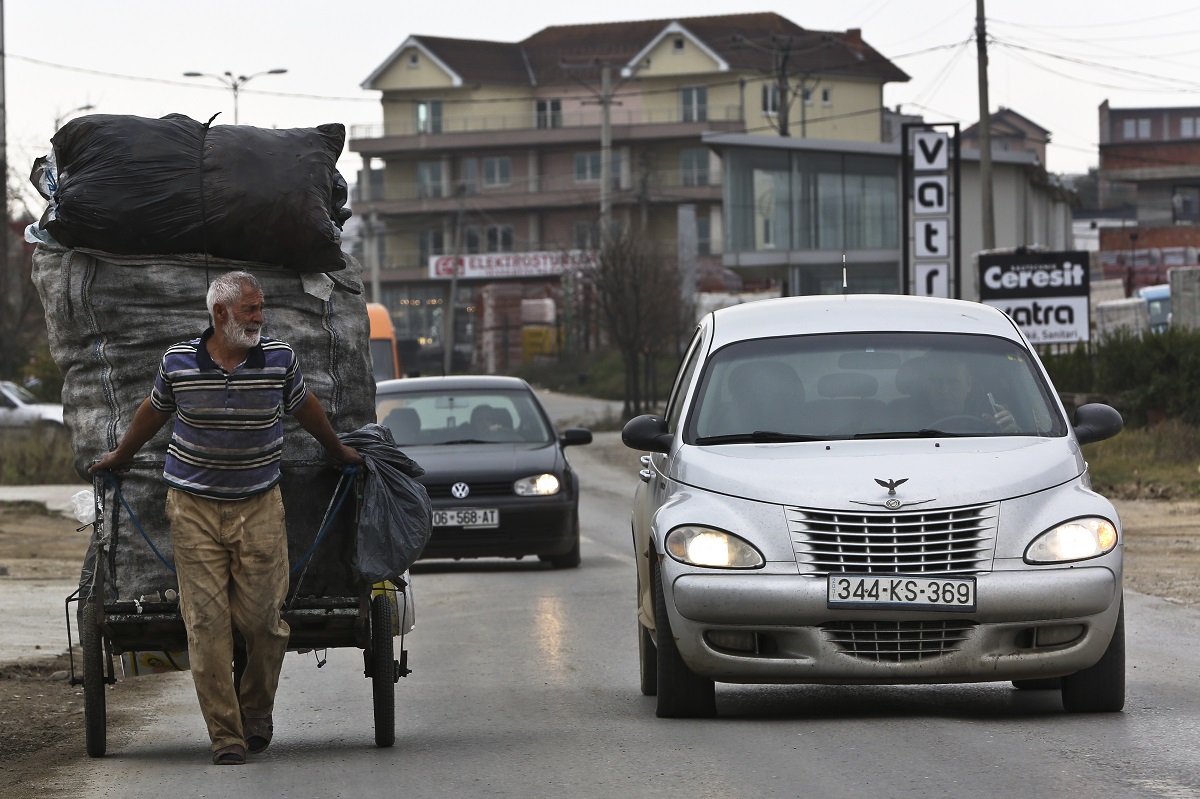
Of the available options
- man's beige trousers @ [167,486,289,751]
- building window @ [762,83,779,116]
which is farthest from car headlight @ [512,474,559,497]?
building window @ [762,83,779,116]

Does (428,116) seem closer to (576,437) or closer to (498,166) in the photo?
(498,166)

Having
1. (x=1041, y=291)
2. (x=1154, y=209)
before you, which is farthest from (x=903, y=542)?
(x=1154, y=209)

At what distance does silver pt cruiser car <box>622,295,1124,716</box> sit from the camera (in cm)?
739

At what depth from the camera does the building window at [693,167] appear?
10162 centimetres

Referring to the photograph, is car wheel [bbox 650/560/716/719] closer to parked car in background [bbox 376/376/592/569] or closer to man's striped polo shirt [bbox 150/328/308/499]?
man's striped polo shirt [bbox 150/328/308/499]

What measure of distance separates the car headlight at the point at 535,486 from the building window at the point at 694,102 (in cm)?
8765

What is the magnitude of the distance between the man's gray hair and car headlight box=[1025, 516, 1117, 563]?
3095 mm

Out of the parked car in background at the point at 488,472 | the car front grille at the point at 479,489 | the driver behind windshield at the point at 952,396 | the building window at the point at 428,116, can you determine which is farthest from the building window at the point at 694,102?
→ the driver behind windshield at the point at 952,396

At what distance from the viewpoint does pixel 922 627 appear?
743 cm

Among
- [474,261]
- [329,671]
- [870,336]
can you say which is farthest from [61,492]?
[474,261]

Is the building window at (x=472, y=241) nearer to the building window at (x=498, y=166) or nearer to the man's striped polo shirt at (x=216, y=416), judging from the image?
the building window at (x=498, y=166)

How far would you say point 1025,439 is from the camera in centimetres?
820

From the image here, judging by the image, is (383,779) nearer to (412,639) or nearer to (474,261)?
(412,639)

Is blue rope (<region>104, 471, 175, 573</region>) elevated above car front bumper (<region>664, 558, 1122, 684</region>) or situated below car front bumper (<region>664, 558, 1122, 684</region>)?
above
